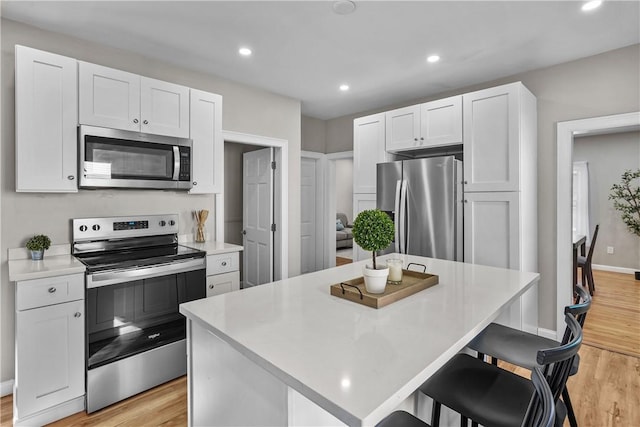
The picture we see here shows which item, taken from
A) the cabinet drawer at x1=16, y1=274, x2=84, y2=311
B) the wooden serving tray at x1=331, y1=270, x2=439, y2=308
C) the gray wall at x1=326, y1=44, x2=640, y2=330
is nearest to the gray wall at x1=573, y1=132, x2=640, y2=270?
the gray wall at x1=326, y1=44, x2=640, y2=330

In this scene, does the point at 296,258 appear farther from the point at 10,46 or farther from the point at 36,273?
the point at 10,46

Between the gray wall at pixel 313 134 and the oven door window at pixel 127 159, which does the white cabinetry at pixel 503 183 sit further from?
the oven door window at pixel 127 159

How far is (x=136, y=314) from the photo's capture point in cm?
230

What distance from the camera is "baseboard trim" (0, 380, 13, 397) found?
2250 millimetres

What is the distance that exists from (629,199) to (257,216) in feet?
A: 19.8

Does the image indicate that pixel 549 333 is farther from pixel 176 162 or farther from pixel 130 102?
pixel 130 102

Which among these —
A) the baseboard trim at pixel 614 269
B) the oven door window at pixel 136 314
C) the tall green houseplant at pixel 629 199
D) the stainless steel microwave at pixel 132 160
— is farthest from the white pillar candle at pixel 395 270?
the baseboard trim at pixel 614 269

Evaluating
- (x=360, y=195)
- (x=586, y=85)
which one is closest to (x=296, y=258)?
(x=360, y=195)

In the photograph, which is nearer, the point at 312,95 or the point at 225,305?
the point at 225,305

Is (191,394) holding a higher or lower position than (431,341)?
lower

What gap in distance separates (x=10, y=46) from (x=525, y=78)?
427 cm

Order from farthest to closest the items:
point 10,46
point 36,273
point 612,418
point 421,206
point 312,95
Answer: point 312,95 < point 421,206 < point 10,46 < point 612,418 < point 36,273

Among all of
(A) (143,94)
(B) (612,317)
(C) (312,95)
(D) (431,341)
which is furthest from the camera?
(C) (312,95)

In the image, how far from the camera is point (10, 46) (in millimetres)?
2297
